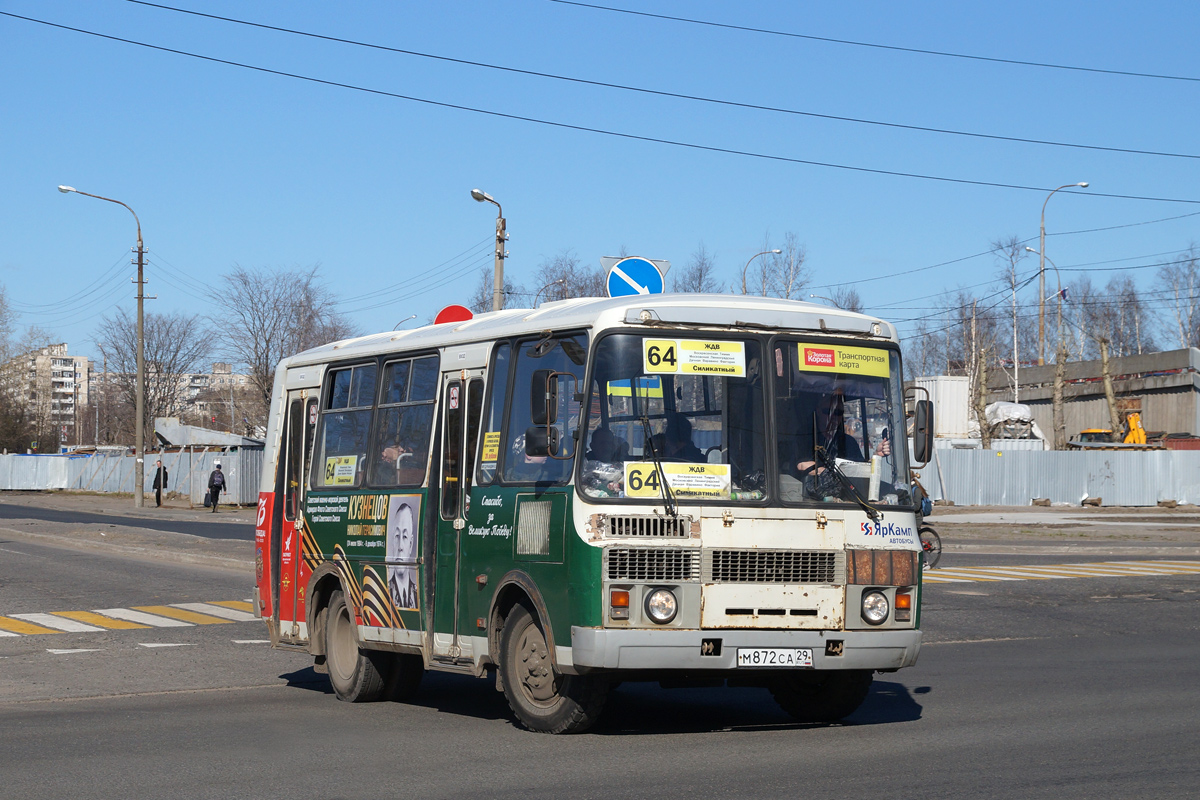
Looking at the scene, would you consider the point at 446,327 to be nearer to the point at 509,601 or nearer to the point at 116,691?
the point at 509,601

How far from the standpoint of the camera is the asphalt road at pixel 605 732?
712 cm

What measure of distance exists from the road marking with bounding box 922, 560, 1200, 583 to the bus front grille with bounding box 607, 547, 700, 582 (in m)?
14.3

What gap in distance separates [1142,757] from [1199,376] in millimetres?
58271

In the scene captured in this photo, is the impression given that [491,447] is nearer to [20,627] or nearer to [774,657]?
[774,657]

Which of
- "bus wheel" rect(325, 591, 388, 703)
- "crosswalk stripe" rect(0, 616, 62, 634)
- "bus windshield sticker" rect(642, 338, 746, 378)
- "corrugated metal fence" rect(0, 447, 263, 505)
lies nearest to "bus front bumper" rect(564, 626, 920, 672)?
"bus windshield sticker" rect(642, 338, 746, 378)

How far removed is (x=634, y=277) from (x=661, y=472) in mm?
6736

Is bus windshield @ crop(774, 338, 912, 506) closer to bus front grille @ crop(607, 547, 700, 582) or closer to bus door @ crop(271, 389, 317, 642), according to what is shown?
bus front grille @ crop(607, 547, 700, 582)

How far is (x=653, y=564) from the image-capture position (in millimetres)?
8242

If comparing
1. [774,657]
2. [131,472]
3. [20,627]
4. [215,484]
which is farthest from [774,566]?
[131,472]

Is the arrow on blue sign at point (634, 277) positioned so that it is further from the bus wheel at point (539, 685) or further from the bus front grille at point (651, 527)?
the bus front grille at point (651, 527)

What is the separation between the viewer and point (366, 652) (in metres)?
10.7

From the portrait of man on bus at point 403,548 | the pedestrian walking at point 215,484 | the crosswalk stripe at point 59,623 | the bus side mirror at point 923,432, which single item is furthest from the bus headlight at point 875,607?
the pedestrian walking at point 215,484

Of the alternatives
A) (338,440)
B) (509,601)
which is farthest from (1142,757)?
(338,440)

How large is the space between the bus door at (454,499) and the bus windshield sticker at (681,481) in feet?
5.46
